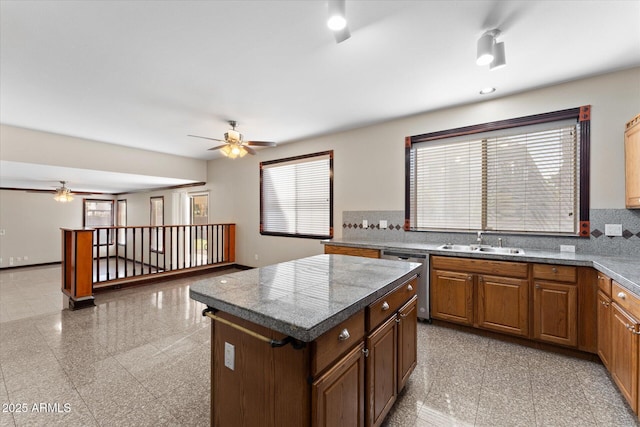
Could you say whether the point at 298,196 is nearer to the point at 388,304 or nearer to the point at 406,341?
the point at 406,341

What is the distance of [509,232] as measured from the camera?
325cm

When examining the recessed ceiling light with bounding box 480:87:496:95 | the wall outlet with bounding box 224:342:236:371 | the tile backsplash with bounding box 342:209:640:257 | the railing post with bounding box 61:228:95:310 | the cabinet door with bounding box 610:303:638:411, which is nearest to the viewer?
the wall outlet with bounding box 224:342:236:371

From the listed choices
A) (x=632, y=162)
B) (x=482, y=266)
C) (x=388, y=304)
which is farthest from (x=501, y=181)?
(x=388, y=304)

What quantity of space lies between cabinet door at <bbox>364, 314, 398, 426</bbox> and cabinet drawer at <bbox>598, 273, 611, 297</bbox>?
1.86m

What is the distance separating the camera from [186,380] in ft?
7.25

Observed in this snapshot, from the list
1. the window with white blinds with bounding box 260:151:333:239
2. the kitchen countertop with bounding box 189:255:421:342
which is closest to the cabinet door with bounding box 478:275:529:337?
the kitchen countertop with bounding box 189:255:421:342

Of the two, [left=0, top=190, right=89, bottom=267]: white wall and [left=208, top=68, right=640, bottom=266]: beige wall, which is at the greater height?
[left=208, top=68, right=640, bottom=266]: beige wall

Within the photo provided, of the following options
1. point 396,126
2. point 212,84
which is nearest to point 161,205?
point 212,84

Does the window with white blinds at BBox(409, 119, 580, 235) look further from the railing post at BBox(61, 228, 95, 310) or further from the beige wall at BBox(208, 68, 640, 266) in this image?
the railing post at BBox(61, 228, 95, 310)

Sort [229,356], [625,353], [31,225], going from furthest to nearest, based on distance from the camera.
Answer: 1. [31,225]
2. [625,353]
3. [229,356]

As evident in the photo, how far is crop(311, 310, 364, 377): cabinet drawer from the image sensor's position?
111 cm

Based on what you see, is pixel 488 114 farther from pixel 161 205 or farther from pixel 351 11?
pixel 161 205

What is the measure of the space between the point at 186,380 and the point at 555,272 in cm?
346

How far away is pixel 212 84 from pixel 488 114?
335cm
